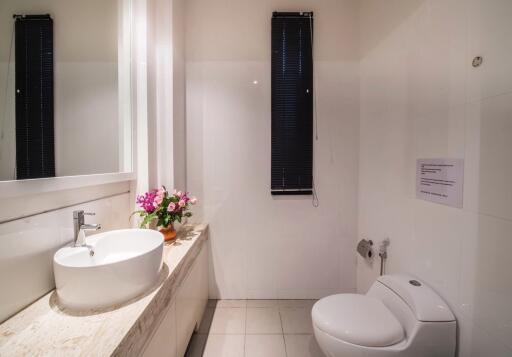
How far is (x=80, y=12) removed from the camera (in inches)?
40.2

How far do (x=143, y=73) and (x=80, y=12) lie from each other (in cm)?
42

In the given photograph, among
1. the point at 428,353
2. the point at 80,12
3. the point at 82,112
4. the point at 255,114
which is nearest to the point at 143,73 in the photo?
the point at 80,12

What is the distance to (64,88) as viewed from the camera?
3.03ft

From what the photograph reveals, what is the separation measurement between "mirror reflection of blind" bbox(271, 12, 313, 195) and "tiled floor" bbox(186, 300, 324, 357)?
975 mm

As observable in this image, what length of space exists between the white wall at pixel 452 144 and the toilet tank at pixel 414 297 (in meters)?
0.05

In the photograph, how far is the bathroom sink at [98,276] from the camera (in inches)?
27.0

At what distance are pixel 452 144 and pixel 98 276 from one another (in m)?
1.55

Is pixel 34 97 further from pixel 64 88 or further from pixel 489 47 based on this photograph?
pixel 489 47

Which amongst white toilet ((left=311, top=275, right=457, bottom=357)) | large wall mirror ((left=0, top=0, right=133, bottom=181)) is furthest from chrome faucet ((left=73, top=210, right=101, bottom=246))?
white toilet ((left=311, top=275, right=457, bottom=357))

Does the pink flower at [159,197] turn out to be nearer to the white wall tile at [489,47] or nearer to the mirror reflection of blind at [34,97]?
the mirror reflection of blind at [34,97]

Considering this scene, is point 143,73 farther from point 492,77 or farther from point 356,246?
point 356,246

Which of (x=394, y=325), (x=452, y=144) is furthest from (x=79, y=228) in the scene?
(x=452, y=144)

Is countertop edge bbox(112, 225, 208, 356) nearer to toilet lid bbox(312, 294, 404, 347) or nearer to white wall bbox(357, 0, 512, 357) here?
toilet lid bbox(312, 294, 404, 347)

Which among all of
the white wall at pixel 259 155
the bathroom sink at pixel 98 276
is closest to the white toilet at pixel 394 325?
the white wall at pixel 259 155
